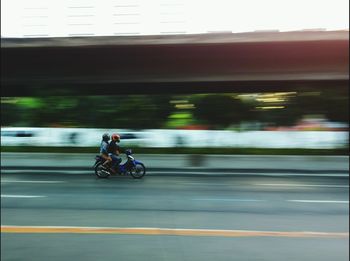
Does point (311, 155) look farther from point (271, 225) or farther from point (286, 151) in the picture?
point (271, 225)

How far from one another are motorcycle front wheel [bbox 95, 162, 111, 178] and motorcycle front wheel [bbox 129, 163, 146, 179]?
93 mm

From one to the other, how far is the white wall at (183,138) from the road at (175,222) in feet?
2.37

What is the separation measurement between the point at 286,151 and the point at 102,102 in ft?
2.36

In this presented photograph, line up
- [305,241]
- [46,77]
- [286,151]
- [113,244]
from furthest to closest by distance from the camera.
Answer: [305,241], [113,244], [46,77], [286,151]

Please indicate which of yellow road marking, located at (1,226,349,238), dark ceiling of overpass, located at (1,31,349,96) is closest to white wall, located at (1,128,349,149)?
dark ceiling of overpass, located at (1,31,349,96)

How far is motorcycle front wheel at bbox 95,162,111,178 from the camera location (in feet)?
4.49

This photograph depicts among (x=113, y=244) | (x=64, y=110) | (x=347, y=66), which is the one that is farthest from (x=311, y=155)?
(x=347, y=66)

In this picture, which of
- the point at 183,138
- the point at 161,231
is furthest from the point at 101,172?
the point at 161,231

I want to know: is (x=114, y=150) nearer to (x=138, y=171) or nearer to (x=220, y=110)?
(x=138, y=171)

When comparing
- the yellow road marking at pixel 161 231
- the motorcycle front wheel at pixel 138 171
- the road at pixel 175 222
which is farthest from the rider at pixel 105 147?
the yellow road marking at pixel 161 231

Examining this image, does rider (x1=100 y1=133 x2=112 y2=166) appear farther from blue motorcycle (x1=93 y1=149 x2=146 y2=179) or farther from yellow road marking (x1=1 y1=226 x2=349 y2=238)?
yellow road marking (x1=1 y1=226 x2=349 y2=238)

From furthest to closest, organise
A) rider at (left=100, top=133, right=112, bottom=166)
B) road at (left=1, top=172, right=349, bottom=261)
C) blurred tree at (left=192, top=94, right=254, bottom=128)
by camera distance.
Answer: road at (left=1, top=172, right=349, bottom=261), blurred tree at (left=192, top=94, right=254, bottom=128), rider at (left=100, top=133, right=112, bottom=166)

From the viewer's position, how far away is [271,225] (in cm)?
451

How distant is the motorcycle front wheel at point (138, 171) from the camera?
1483mm
